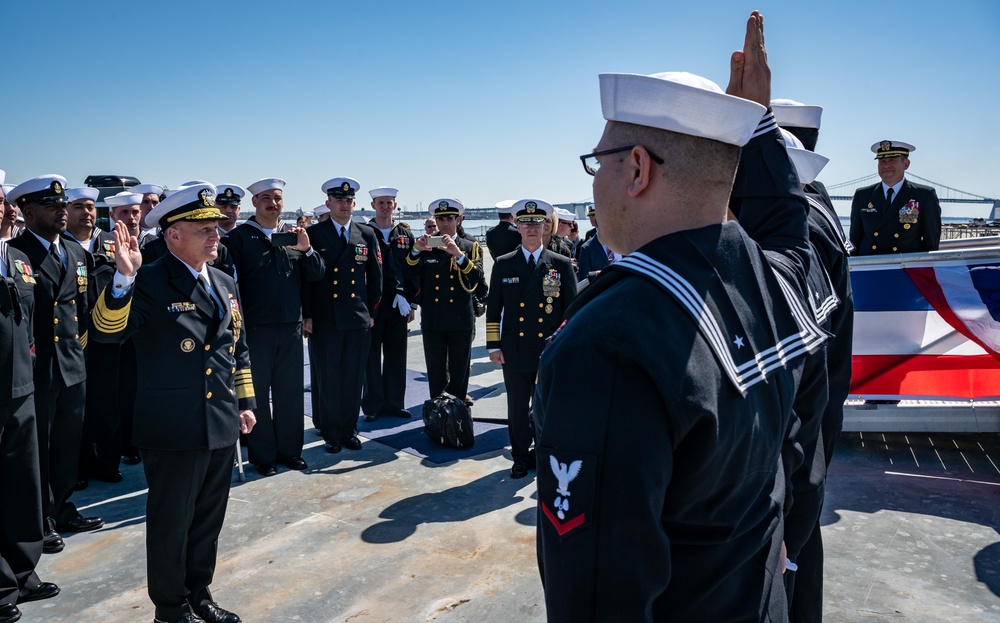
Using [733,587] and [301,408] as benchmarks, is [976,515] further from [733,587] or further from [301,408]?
[301,408]

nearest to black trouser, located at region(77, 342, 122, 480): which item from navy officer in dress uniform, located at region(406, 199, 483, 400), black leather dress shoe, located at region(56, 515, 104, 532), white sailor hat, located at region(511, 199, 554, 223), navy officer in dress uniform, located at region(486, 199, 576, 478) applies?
black leather dress shoe, located at region(56, 515, 104, 532)

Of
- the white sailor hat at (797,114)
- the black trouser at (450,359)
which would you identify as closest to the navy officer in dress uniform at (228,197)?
the black trouser at (450,359)

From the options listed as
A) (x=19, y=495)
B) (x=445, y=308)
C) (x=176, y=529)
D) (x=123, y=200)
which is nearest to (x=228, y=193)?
(x=123, y=200)

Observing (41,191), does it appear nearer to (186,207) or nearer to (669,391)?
Answer: (186,207)

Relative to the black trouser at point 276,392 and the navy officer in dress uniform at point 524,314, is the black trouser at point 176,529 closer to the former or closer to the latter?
the black trouser at point 276,392

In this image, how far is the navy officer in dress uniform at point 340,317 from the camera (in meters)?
6.55

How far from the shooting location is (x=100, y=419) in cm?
572

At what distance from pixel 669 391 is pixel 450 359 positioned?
636cm

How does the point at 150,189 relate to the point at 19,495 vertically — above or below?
above

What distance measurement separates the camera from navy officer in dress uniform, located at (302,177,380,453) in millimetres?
6555

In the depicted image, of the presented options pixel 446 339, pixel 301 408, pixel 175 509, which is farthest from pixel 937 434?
pixel 175 509

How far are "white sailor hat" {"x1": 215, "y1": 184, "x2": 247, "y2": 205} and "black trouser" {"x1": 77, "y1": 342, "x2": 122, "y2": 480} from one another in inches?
58.9

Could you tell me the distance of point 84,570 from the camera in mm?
4211

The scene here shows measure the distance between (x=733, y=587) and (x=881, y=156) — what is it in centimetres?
748
